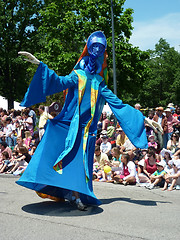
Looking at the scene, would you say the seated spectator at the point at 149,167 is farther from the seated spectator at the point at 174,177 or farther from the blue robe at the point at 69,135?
the blue robe at the point at 69,135

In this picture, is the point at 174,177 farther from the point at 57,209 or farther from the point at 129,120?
the point at 57,209

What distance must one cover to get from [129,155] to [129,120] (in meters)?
3.69

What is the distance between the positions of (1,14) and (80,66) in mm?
23976

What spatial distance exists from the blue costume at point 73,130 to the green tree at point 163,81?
39.4m

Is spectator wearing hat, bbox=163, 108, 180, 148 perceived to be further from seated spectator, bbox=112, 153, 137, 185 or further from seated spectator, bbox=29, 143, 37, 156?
seated spectator, bbox=29, 143, 37, 156

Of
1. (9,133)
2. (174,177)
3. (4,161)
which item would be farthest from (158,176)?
(9,133)

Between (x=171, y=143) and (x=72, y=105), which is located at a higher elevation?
(x=72, y=105)

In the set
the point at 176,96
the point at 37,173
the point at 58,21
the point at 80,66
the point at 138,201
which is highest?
the point at 58,21

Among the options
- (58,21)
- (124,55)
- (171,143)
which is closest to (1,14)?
(58,21)

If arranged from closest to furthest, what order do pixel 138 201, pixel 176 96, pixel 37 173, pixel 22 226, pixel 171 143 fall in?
pixel 22 226
pixel 37 173
pixel 138 201
pixel 171 143
pixel 176 96

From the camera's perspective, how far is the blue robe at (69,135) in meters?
5.20

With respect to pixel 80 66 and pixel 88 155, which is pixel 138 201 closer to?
pixel 88 155

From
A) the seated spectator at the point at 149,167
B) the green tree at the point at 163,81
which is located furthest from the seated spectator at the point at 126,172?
the green tree at the point at 163,81

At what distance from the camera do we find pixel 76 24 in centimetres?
2373
